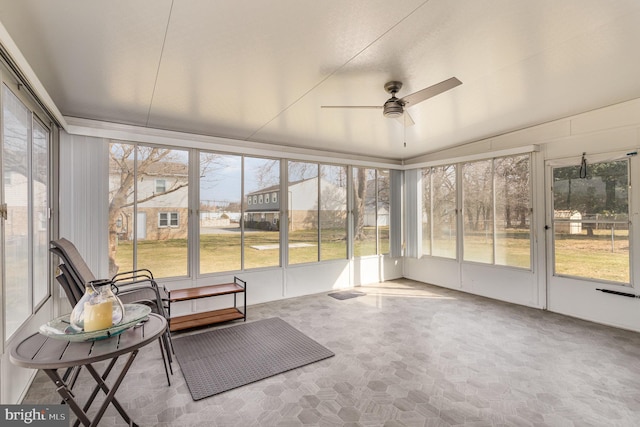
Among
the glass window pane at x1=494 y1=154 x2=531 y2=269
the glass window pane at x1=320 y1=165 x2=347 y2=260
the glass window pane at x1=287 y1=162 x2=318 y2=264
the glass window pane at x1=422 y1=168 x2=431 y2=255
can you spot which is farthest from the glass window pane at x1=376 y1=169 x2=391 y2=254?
the glass window pane at x1=494 y1=154 x2=531 y2=269

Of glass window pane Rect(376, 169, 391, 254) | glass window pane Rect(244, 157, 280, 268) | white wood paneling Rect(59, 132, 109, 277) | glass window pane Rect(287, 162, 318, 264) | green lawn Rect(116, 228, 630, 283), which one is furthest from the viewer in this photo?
glass window pane Rect(376, 169, 391, 254)

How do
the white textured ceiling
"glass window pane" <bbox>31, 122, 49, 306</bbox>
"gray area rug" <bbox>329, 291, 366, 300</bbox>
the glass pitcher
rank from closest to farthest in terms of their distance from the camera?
the glass pitcher
the white textured ceiling
"glass window pane" <bbox>31, 122, 49, 306</bbox>
"gray area rug" <bbox>329, 291, 366, 300</bbox>

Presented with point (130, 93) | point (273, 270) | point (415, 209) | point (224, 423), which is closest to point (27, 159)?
point (130, 93)

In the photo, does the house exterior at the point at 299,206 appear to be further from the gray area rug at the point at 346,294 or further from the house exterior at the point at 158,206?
the gray area rug at the point at 346,294

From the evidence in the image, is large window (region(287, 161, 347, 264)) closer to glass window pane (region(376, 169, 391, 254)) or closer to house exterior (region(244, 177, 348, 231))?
house exterior (region(244, 177, 348, 231))

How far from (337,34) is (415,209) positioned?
15.0 ft

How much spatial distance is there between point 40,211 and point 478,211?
5.83 metres

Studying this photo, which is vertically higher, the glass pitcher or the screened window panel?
the screened window panel

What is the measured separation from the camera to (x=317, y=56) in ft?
7.88

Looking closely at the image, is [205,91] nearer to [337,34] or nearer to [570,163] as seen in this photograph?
[337,34]

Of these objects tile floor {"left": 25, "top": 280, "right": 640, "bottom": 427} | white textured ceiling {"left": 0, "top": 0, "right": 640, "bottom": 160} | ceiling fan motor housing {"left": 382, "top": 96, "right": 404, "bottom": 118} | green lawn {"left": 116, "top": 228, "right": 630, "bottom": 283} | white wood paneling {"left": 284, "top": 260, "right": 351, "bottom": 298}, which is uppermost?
white textured ceiling {"left": 0, "top": 0, "right": 640, "bottom": 160}

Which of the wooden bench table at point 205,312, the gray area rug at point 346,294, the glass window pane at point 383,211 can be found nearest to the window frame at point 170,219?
the wooden bench table at point 205,312

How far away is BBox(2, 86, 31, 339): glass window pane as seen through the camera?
211 centimetres

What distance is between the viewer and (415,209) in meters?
6.14
